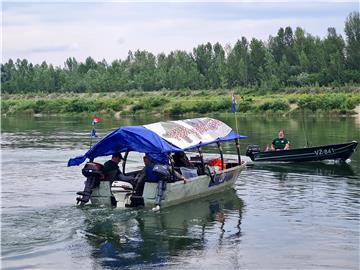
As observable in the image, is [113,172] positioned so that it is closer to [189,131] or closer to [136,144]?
[136,144]

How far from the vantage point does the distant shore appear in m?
73.9

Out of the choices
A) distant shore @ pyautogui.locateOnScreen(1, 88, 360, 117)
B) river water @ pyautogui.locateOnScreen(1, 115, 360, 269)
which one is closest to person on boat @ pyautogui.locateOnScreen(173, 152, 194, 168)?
river water @ pyautogui.locateOnScreen(1, 115, 360, 269)

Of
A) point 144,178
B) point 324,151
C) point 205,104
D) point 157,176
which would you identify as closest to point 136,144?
point 144,178

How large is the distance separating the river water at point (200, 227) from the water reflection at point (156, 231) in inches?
1.0

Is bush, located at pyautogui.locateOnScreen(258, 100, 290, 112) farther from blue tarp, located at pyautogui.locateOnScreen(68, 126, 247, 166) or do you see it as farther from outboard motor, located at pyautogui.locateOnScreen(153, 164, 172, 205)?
outboard motor, located at pyautogui.locateOnScreen(153, 164, 172, 205)

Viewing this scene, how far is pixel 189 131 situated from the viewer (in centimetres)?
2258

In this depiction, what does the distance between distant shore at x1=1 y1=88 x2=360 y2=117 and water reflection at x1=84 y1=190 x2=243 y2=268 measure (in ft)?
171

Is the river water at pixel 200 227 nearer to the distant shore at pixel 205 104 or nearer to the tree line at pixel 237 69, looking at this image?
the distant shore at pixel 205 104

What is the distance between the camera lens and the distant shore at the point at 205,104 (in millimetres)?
Result: 73938

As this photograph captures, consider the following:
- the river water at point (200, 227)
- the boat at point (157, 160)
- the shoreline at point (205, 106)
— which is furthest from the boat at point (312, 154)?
the shoreline at point (205, 106)

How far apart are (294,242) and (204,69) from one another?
107239 millimetres

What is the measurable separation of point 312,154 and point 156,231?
14781 millimetres

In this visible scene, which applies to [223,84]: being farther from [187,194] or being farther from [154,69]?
[187,194]

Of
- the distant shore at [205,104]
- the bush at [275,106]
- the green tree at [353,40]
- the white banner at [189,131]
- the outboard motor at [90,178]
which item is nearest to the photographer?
the outboard motor at [90,178]
